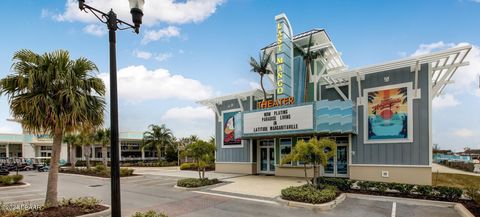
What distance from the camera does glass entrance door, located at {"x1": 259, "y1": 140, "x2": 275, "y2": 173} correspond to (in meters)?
22.3

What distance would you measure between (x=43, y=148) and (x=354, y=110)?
62086 millimetres

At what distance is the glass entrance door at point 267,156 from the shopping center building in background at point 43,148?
1389 inches

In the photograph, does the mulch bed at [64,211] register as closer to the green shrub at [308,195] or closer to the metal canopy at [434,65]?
the green shrub at [308,195]

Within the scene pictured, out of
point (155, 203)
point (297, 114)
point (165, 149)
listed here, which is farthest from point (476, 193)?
point (165, 149)

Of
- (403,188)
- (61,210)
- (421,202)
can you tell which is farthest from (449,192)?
(61,210)

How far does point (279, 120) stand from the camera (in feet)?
59.1

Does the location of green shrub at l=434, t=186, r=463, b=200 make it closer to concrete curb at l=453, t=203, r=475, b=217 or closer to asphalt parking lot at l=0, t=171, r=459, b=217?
concrete curb at l=453, t=203, r=475, b=217

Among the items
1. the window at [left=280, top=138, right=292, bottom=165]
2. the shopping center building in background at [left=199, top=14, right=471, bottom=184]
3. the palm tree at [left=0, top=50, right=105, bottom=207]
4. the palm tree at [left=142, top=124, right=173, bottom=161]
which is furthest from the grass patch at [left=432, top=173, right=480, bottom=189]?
the palm tree at [left=142, top=124, right=173, bottom=161]

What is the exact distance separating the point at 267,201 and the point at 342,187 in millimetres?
4228

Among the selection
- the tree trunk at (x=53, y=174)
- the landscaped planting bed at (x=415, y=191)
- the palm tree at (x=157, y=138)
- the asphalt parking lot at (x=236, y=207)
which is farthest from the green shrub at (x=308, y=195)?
the palm tree at (x=157, y=138)

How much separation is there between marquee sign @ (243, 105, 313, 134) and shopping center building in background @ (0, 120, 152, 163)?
38.2 m

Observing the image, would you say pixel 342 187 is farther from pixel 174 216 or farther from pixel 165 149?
pixel 165 149

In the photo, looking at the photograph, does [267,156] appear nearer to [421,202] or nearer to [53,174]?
[421,202]

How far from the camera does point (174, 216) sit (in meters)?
9.32
